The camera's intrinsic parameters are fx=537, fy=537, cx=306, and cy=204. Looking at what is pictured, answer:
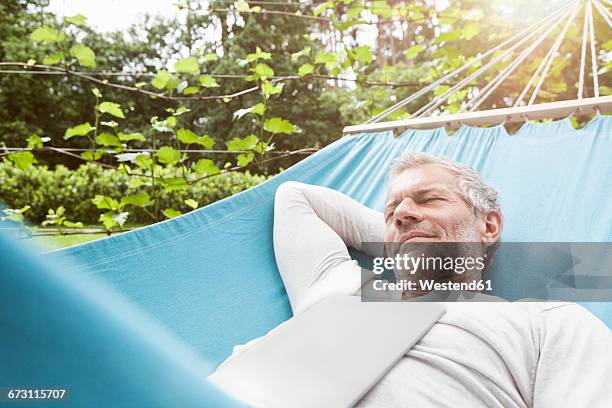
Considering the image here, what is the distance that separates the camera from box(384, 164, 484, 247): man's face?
4.32 ft

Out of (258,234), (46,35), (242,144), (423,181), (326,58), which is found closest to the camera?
(423,181)

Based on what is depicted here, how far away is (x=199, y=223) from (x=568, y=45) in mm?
2372

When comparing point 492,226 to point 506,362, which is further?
point 492,226

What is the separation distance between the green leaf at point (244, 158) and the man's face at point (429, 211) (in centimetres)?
137

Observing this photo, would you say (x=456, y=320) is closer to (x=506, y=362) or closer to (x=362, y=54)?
(x=506, y=362)

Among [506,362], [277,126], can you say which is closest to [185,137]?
[277,126]

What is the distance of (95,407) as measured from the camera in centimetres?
58

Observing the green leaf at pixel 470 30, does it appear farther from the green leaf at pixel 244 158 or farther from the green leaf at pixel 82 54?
the green leaf at pixel 82 54

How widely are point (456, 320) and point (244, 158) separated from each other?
1.78 m

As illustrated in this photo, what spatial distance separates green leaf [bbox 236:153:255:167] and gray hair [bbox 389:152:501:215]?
1.32 meters

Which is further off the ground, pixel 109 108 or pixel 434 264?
pixel 109 108

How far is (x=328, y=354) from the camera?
3.60 feet

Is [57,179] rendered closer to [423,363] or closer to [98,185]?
[98,185]

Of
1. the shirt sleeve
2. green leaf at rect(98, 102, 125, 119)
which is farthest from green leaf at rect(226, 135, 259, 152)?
the shirt sleeve
